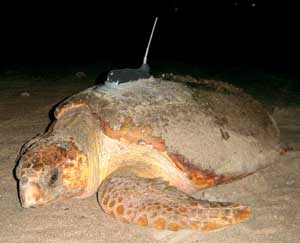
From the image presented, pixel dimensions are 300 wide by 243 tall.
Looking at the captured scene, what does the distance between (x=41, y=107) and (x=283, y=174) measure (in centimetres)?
311

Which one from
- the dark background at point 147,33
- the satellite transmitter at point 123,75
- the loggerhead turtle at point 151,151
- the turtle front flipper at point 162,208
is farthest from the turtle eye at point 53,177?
the dark background at point 147,33

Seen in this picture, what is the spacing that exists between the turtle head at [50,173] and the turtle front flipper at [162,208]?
197 mm

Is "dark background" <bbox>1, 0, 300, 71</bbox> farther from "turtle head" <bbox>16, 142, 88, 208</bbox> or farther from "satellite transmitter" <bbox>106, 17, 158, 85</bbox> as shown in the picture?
"turtle head" <bbox>16, 142, 88, 208</bbox>

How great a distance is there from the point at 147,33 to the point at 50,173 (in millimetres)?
15149

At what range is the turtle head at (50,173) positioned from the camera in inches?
82.8

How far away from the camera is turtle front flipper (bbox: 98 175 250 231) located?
6.61ft

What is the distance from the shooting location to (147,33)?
16656mm

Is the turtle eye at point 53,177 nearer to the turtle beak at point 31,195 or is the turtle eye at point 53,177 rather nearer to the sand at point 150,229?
the turtle beak at point 31,195

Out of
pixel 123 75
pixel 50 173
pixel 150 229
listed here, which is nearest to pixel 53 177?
pixel 50 173

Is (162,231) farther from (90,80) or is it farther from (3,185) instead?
(90,80)

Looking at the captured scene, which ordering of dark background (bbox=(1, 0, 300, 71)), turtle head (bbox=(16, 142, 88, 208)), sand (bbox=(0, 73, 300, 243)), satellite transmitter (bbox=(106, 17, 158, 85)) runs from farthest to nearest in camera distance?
dark background (bbox=(1, 0, 300, 71)) < satellite transmitter (bbox=(106, 17, 158, 85)) < turtle head (bbox=(16, 142, 88, 208)) < sand (bbox=(0, 73, 300, 243))

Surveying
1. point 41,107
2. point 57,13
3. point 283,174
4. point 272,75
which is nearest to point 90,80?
point 41,107

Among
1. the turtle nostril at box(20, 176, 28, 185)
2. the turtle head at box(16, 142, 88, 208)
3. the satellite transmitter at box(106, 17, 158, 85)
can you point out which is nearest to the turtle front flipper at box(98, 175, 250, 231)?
the turtle head at box(16, 142, 88, 208)

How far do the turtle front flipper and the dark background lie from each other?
683cm
